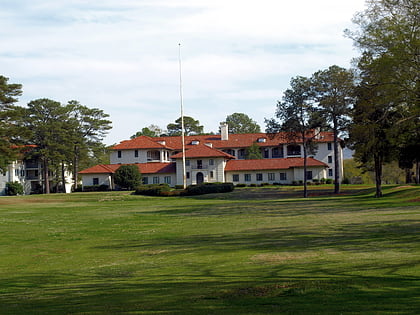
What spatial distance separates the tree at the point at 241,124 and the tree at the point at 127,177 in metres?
74.7

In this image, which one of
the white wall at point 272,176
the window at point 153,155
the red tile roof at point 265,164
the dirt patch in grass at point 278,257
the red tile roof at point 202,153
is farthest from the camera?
the window at point 153,155

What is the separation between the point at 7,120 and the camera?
71.1 metres

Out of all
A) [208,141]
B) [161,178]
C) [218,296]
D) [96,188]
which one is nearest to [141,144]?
[161,178]

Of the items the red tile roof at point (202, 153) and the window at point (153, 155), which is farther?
the window at point (153, 155)

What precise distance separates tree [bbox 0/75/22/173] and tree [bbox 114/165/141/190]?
15325mm

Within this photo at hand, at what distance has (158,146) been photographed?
93.3m

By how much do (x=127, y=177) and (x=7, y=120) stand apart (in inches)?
724

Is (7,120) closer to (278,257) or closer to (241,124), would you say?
(278,257)

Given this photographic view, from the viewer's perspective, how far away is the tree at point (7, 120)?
67.6m

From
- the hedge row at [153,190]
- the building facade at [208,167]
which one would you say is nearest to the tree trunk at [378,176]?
the hedge row at [153,190]

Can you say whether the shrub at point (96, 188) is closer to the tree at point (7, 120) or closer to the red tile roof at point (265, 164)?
the tree at point (7, 120)

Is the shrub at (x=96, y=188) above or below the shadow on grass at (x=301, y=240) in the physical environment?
above

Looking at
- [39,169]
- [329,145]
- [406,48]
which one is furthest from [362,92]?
[39,169]

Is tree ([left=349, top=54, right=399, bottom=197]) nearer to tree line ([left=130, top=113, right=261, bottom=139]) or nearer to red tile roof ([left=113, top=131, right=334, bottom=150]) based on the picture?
red tile roof ([left=113, top=131, right=334, bottom=150])
